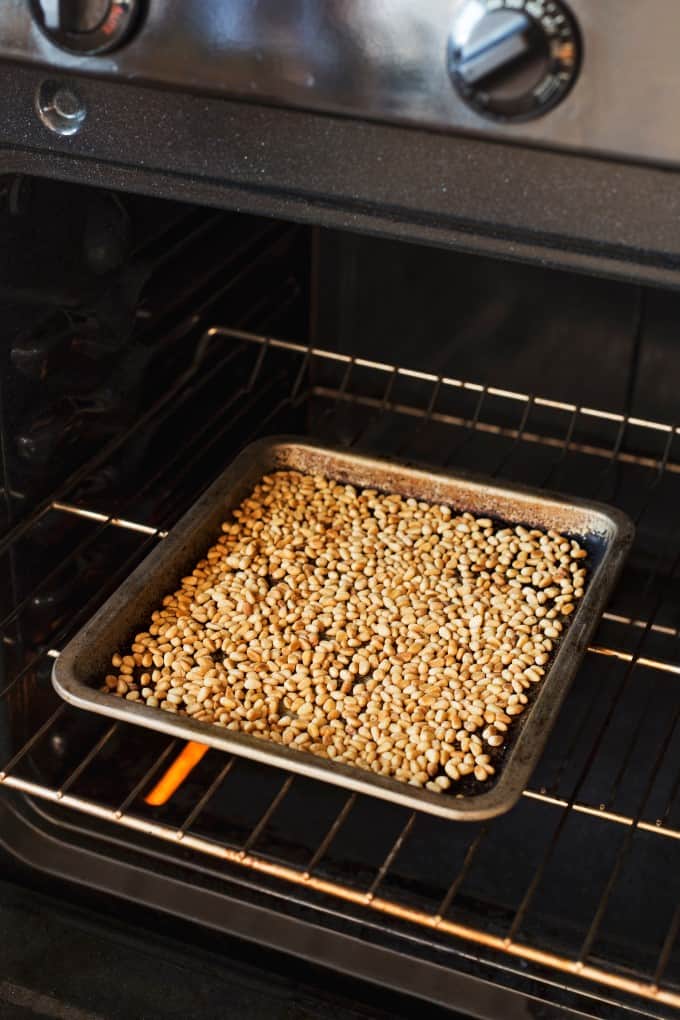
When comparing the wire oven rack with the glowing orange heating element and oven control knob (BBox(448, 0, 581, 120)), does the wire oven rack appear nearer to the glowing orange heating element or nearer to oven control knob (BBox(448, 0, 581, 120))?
the glowing orange heating element

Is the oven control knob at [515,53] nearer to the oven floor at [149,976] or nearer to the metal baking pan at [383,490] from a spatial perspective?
the metal baking pan at [383,490]

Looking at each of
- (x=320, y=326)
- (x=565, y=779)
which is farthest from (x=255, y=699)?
(x=320, y=326)

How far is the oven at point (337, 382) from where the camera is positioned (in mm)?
676

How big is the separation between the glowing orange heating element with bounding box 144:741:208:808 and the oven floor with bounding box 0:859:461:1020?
0.14 meters

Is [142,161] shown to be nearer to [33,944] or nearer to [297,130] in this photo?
[297,130]

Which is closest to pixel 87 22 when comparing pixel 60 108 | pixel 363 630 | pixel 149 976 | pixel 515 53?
pixel 60 108

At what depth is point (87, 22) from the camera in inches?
27.3

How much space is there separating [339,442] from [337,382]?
0.06 meters

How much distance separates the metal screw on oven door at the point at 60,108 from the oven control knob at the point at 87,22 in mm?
55

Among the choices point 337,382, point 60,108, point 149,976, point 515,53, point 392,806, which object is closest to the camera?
point 515,53

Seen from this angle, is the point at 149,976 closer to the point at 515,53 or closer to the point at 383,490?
the point at 383,490

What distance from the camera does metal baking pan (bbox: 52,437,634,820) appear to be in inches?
34.6

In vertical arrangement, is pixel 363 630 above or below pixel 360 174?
below

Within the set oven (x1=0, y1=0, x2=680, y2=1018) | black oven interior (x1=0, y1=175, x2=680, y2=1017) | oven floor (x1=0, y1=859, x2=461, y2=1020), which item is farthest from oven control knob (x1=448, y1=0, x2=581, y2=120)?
oven floor (x1=0, y1=859, x2=461, y2=1020)
